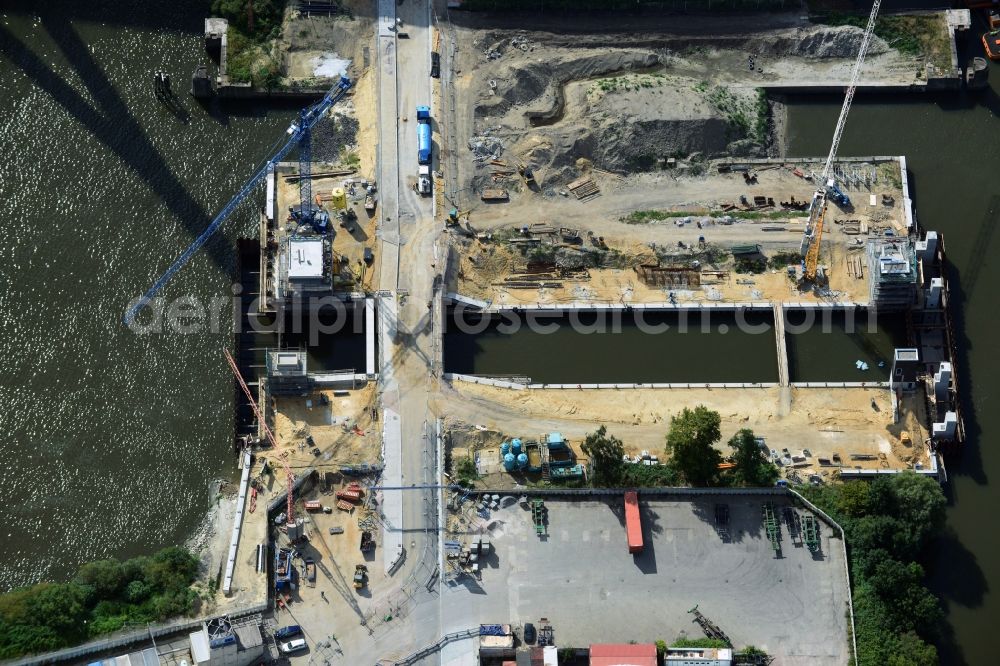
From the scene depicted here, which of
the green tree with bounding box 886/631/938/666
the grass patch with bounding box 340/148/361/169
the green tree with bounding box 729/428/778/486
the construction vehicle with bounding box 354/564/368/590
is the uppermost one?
the grass patch with bounding box 340/148/361/169

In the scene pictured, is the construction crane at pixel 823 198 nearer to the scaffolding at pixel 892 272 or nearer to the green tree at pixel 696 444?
the scaffolding at pixel 892 272

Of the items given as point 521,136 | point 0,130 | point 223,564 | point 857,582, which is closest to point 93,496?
point 223,564

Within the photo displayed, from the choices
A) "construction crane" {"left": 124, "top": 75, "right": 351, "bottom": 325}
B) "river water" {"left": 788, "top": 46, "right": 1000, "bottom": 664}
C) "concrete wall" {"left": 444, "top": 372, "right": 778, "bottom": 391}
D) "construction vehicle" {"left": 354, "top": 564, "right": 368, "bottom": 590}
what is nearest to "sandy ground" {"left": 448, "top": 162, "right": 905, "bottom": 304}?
"river water" {"left": 788, "top": 46, "right": 1000, "bottom": 664}

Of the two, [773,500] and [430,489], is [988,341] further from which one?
[430,489]

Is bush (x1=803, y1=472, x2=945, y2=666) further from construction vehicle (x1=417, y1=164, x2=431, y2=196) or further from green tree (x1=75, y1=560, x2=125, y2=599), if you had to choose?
green tree (x1=75, y1=560, x2=125, y2=599)

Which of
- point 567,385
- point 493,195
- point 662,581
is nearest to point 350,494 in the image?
point 567,385

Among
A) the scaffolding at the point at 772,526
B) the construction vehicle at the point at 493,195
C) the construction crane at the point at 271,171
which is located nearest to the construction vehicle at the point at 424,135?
the construction vehicle at the point at 493,195
